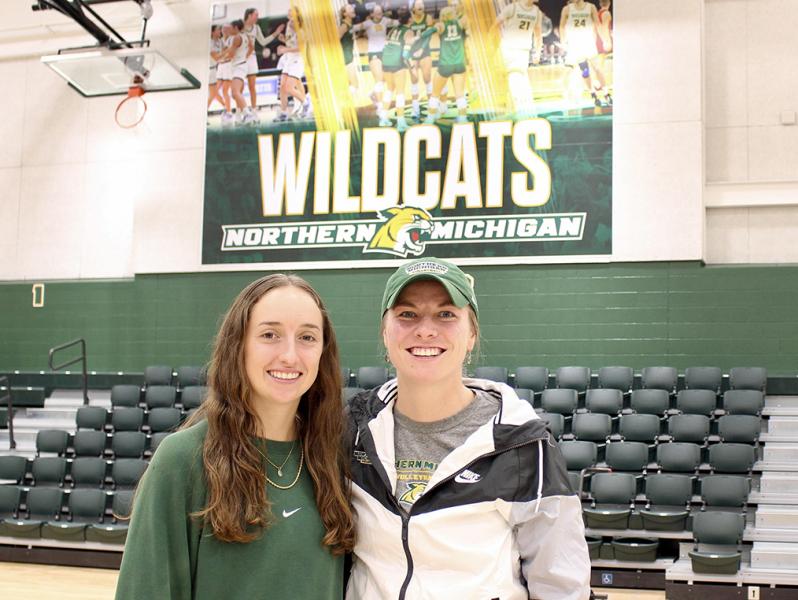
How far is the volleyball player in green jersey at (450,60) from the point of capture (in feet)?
35.4

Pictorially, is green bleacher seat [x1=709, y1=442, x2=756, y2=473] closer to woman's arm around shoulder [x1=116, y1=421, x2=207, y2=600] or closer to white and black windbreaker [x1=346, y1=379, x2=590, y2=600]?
white and black windbreaker [x1=346, y1=379, x2=590, y2=600]

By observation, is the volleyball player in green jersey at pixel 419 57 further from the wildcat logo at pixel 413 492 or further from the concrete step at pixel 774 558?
the wildcat logo at pixel 413 492

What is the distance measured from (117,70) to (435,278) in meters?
9.40

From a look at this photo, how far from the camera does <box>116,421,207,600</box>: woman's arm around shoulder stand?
1.79 meters

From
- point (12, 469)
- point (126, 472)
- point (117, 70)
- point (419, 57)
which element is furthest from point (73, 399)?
point (419, 57)

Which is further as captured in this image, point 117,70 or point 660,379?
point 117,70

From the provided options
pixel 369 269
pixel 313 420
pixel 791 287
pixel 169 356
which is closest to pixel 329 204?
pixel 369 269

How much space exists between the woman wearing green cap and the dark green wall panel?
22.6ft

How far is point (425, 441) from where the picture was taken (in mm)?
2119

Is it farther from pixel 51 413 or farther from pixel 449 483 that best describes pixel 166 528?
pixel 51 413

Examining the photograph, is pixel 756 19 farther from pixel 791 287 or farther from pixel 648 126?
pixel 791 287

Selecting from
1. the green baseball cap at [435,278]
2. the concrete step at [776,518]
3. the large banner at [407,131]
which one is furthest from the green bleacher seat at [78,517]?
the green baseball cap at [435,278]

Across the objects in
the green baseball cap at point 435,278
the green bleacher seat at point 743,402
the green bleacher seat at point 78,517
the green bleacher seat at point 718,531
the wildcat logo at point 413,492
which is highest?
the green baseball cap at point 435,278

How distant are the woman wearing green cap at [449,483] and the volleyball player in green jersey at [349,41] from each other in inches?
373
